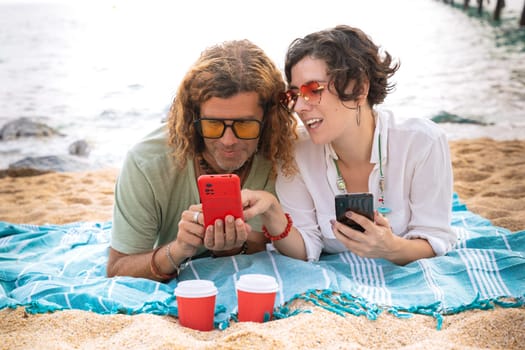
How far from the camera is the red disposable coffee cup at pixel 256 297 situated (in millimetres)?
2035

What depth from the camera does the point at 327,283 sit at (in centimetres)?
238

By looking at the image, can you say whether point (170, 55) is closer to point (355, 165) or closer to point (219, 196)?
point (355, 165)

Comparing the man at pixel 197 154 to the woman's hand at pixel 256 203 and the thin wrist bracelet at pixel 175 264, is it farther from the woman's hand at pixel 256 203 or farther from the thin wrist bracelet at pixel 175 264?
the woman's hand at pixel 256 203

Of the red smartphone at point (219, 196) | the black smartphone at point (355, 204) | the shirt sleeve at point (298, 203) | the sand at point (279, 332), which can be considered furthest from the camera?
the shirt sleeve at point (298, 203)

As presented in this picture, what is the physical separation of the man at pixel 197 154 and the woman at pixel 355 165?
0.14m

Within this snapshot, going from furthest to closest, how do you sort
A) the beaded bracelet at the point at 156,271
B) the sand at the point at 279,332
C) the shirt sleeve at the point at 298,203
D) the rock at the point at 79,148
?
1. the rock at the point at 79,148
2. the shirt sleeve at the point at 298,203
3. the beaded bracelet at the point at 156,271
4. the sand at the point at 279,332

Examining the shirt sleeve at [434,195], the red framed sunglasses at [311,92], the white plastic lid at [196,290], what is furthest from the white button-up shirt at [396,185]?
the white plastic lid at [196,290]

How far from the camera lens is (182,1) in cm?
921

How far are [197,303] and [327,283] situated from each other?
2.06ft

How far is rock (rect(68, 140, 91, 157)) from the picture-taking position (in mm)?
8516

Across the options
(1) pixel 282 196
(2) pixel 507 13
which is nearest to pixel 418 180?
(1) pixel 282 196

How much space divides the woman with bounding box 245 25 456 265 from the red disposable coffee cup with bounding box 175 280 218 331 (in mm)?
547

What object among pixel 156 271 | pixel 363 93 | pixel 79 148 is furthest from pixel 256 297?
pixel 79 148

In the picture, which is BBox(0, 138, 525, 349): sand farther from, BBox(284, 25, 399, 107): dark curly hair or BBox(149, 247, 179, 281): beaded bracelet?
BBox(284, 25, 399, 107): dark curly hair
